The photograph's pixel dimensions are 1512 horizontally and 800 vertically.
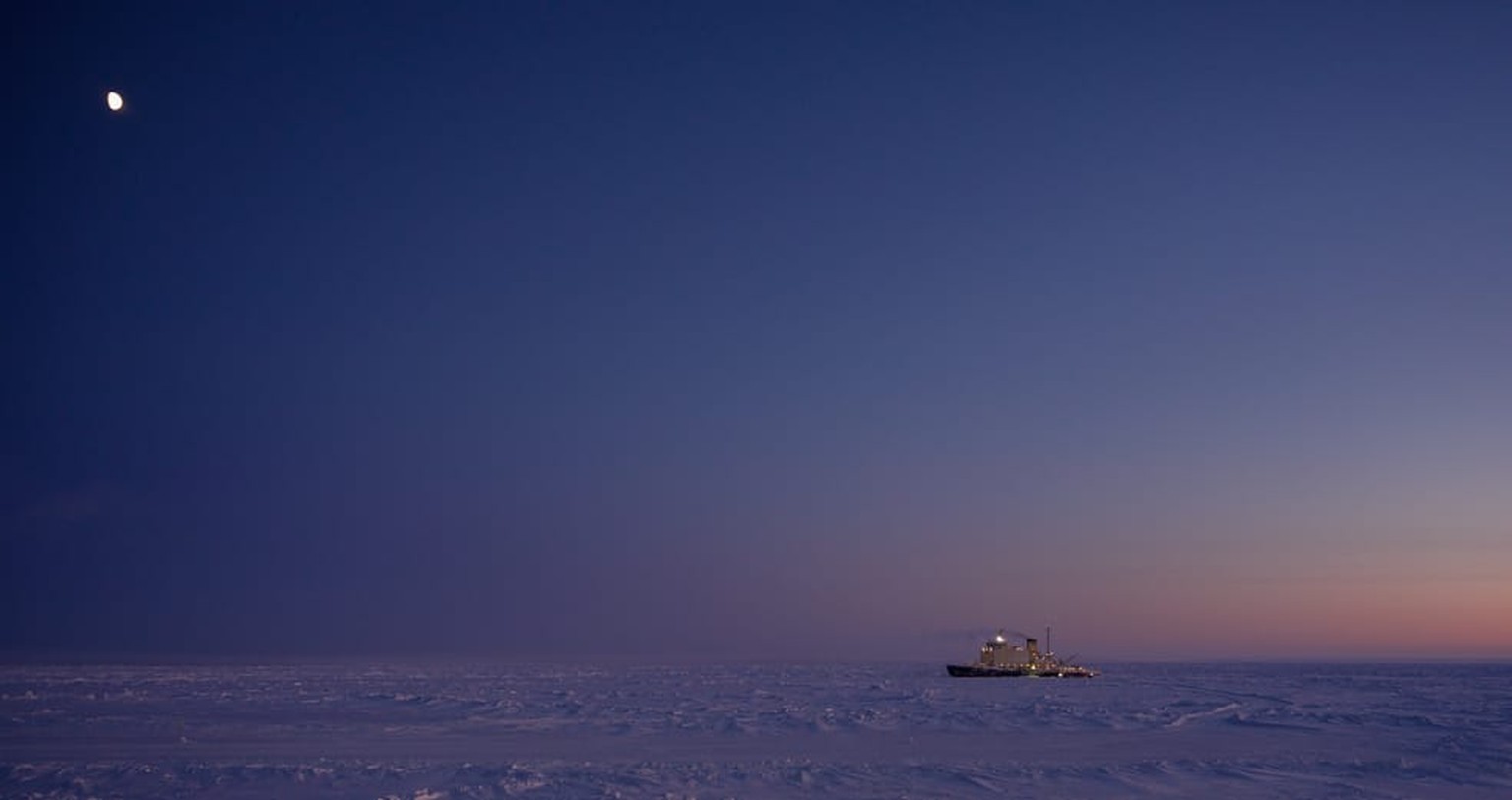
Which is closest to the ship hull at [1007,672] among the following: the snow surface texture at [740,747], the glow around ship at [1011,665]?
the glow around ship at [1011,665]

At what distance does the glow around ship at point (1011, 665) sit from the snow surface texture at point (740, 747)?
36570 mm

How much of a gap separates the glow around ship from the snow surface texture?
36570mm

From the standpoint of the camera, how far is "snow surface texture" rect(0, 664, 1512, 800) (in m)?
20.2

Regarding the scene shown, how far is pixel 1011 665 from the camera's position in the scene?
8531 cm

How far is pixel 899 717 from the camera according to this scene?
36.8 metres

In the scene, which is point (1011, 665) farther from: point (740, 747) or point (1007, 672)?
point (740, 747)

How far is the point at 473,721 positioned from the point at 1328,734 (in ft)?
85.0

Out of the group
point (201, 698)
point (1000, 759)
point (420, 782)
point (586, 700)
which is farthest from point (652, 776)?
point (201, 698)

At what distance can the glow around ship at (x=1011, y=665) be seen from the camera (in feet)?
275

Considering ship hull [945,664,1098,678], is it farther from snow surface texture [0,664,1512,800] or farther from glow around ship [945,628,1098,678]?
snow surface texture [0,664,1512,800]

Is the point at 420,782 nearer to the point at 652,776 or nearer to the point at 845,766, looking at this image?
the point at 652,776

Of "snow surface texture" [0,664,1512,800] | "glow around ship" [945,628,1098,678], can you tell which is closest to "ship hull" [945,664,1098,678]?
"glow around ship" [945,628,1098,678]

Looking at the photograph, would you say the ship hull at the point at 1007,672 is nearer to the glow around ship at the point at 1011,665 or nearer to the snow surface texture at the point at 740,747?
the glow around ship at the point at 1011,665

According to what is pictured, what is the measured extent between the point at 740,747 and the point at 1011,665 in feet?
207
